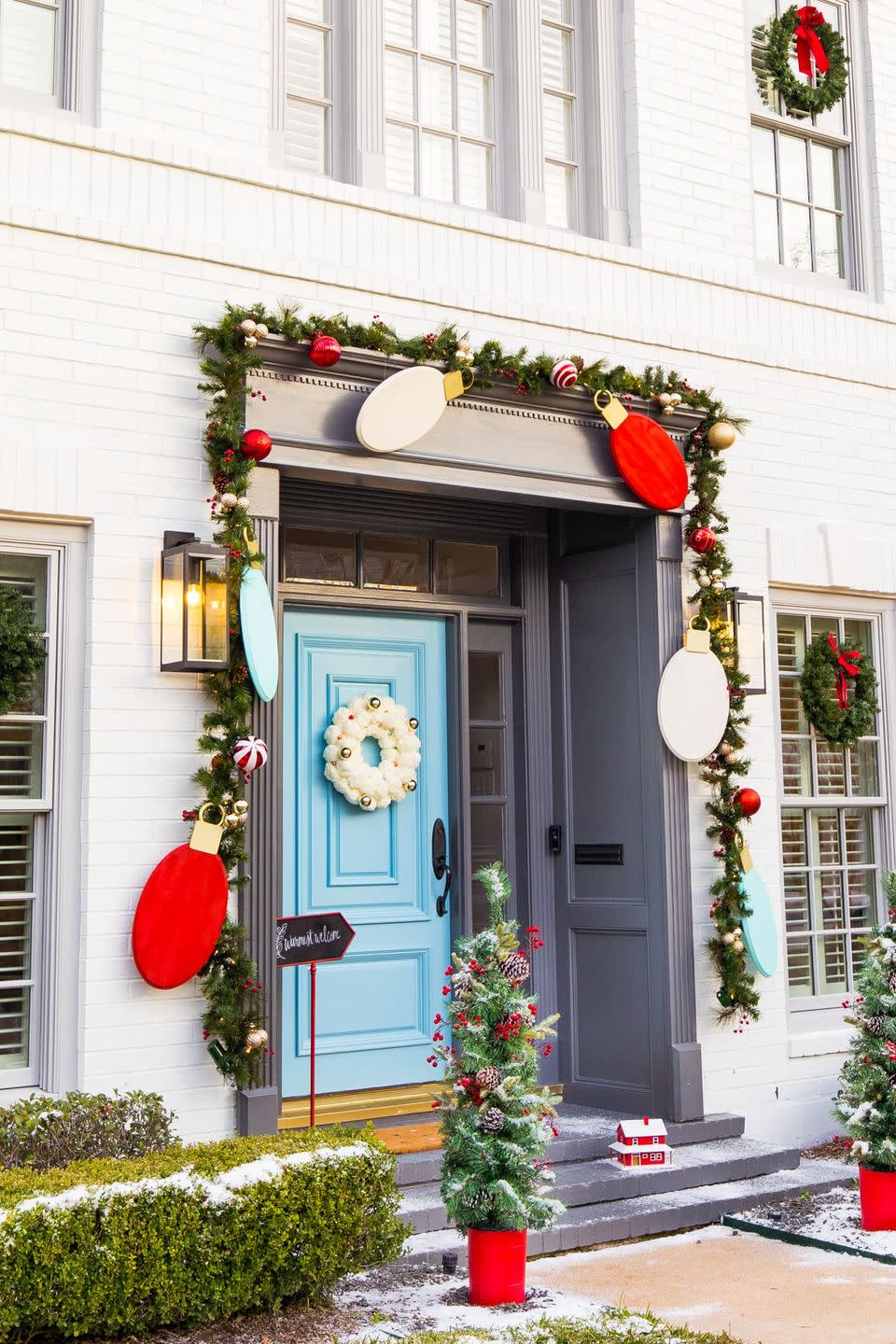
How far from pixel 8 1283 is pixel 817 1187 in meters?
3.66

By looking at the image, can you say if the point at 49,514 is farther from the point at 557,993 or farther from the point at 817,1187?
the point at 817,1187

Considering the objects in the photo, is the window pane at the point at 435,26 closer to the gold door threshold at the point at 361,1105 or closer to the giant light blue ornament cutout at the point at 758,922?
the giant light blue ornament cutout at the point at 758,922

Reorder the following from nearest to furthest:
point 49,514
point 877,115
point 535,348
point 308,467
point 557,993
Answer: point 49,514, point 308,467, point 535,348, point 557,993, point 877,115

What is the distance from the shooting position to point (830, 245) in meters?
8.05

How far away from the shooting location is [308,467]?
5746 millimetres

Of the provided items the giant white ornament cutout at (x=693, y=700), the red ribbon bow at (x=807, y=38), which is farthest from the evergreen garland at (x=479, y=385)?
the red ribbon bow at (x=807, y=38)

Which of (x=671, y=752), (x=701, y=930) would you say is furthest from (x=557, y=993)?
(x=671, y=752)

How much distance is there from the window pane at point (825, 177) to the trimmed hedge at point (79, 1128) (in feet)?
19.9

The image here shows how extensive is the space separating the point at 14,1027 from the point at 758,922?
11.1 feet

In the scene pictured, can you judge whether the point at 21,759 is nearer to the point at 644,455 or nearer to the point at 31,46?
the point at 31,46

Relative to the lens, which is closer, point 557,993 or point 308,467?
point 308,467

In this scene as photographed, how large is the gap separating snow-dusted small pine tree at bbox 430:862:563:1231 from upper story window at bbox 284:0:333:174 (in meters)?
3.47

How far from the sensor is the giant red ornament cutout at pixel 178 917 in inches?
203

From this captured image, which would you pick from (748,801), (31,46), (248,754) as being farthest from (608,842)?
(31,46)
